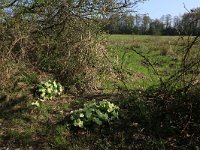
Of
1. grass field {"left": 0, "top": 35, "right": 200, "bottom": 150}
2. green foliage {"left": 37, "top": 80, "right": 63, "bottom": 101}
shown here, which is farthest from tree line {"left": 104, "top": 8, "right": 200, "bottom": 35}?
green foliage {"left": 37, "top": 80, "right": 63, "bottom": 101}

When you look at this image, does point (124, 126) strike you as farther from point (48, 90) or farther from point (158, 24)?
point (158, 24)

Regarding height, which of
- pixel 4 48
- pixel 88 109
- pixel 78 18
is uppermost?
pixel 78 18

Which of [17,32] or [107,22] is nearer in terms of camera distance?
[17,32]

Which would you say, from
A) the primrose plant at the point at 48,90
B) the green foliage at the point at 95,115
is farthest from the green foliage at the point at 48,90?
the green foliage at the point at 95,115

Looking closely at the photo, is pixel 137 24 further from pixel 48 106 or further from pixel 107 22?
pixel 48 106

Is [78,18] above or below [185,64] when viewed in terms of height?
above

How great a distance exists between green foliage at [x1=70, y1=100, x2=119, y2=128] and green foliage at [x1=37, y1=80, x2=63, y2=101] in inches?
81.9

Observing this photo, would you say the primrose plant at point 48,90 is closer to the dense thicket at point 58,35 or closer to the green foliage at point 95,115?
the dense thicket at point 58,35

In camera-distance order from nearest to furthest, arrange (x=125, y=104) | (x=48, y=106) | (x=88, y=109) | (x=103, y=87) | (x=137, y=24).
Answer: (x=88, y=109) < (x=125, y=104) < (x=48, y=106) < (x=103, y=87) < (x=137, y=24)

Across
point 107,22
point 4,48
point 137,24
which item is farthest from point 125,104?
point 137,24

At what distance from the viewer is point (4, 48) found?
10.7m

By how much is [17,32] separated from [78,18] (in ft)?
6.94

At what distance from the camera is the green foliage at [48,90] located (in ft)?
30.2

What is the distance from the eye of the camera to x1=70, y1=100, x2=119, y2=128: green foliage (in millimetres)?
7016
